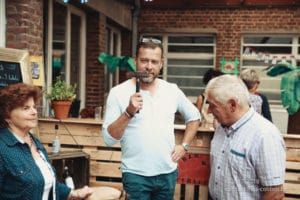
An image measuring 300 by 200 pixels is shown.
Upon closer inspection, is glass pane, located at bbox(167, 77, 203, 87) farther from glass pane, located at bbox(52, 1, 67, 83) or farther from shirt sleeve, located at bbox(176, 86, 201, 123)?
shirt sleeve, located at bbox(176, 86, 201, 123)

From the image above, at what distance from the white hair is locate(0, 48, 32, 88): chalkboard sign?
150cm

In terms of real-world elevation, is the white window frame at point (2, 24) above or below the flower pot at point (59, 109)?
above

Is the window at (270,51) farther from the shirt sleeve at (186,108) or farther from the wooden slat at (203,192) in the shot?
the shirt sleeve at (186,108)

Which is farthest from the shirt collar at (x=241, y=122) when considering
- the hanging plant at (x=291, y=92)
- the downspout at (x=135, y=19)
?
the downspout at (x=135, y=19)

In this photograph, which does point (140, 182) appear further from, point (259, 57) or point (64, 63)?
point (259, 57)

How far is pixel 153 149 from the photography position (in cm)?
243

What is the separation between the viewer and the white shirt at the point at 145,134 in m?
2.42

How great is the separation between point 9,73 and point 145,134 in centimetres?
109

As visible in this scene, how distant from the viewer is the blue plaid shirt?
1858 mm

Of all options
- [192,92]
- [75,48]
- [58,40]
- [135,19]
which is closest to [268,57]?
[192,92]

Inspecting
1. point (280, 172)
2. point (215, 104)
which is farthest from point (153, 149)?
point (280, 172)

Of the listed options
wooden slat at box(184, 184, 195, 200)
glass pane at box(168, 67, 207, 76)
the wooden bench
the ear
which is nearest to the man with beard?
the ear

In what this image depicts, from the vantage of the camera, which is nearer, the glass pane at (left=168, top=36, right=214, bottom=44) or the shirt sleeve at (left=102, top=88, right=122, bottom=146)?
the shirt sleeve at (left=102, top=88, right=122, bottom=146)

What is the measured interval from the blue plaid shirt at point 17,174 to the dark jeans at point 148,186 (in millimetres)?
634
